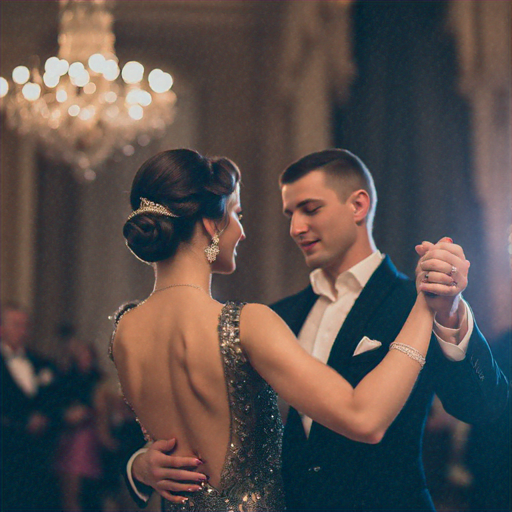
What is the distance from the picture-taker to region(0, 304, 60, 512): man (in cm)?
412

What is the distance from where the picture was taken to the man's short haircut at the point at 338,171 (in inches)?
101

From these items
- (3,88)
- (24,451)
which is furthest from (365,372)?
(3,88)

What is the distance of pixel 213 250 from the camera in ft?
6.13

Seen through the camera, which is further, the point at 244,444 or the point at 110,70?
the point at 110,70

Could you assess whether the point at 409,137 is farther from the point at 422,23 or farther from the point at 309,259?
the point at 309,259

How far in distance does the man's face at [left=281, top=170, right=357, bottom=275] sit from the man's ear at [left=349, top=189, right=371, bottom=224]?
0.07ft

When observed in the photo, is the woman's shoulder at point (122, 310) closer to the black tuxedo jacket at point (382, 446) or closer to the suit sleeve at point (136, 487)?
the suit sleeve at point (136, 487)

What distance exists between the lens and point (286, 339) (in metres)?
1.65

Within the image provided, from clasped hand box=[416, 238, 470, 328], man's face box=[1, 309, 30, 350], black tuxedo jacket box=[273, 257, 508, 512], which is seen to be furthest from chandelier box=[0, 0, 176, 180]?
clasped hand box=[416, 238, 470, 328]

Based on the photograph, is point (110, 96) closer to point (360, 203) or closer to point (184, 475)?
point (360, 203)

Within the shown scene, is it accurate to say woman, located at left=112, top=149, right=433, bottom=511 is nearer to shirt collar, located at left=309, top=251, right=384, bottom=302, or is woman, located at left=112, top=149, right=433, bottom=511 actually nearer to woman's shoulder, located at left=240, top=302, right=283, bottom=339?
woman's shoulder, located at left=240, top=302, right=283, bottom=339

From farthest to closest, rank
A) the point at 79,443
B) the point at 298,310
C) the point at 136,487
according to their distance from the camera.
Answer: the point at 79,443, the point at 298,310, the point at 136,487

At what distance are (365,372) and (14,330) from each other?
173 inches

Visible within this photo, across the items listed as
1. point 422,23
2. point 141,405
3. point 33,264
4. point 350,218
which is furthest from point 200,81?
point 141,405
